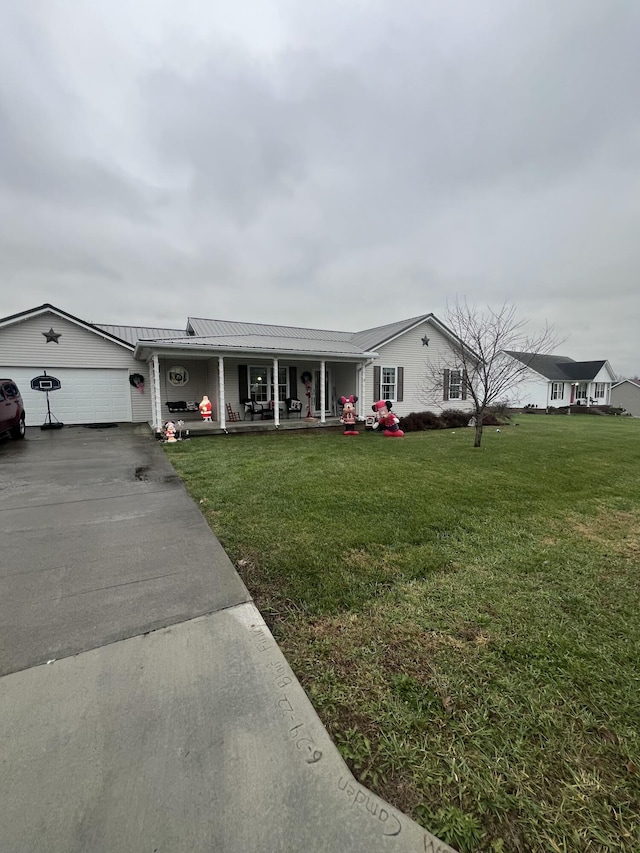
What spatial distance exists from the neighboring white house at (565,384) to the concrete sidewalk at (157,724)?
32723 millimetres

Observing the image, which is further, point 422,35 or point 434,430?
point 434,430

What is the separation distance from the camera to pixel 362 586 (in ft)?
9.36

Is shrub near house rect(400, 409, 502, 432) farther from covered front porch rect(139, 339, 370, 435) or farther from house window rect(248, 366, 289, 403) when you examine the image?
house window rect(248, 366, 289, 403)

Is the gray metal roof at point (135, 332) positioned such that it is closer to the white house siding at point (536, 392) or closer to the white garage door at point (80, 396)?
the white garage door at point (80, 396)

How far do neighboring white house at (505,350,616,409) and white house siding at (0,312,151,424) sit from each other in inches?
1140

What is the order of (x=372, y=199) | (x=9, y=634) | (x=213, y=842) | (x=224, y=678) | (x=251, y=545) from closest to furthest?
(x=213, y=842), (x=224, y=678), (x=9, y=634), (x=251, y=545), (x=372, y=199)

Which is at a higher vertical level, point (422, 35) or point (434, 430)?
point (422, 35)

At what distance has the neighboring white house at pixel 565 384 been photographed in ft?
103

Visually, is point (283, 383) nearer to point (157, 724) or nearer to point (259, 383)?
point (259, 383)

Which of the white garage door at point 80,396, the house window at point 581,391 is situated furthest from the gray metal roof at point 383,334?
the house window at point 581,391

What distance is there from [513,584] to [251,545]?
240 centimetres

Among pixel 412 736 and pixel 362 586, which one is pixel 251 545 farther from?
pixel 412 736

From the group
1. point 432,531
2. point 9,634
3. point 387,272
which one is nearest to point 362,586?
point 432,531

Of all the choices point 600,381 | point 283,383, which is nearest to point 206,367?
point 283,383
